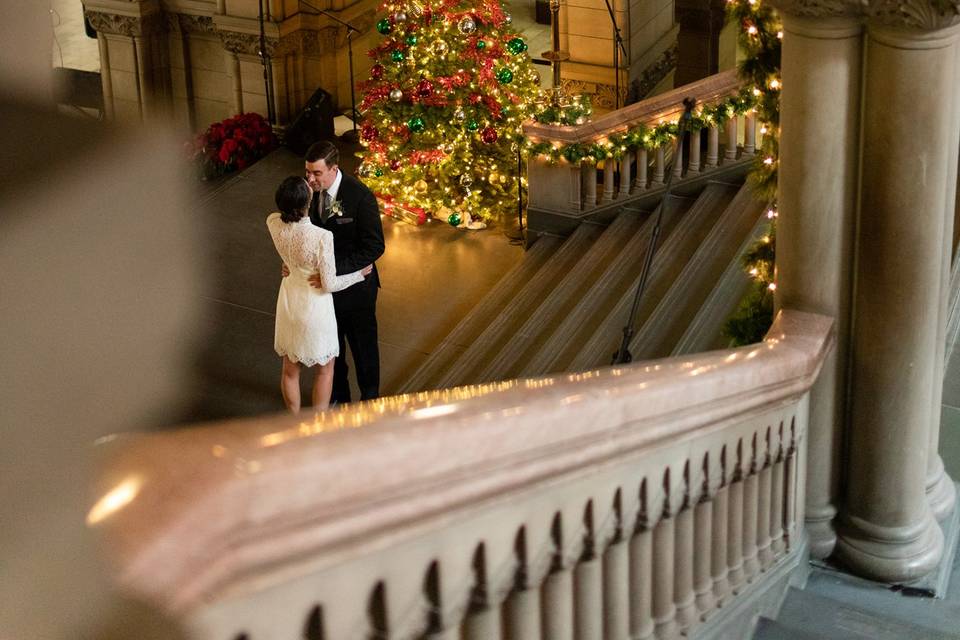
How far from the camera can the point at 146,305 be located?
0.56 m

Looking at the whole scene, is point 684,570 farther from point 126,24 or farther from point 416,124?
point 126,24

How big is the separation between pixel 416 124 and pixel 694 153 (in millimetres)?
2117

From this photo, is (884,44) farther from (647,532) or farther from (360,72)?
(360,72)

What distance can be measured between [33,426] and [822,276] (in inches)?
147

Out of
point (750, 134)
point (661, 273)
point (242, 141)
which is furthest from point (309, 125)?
point (661, 273)

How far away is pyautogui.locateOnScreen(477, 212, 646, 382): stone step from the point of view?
7684mm

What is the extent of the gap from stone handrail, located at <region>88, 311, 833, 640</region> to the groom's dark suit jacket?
3260mm

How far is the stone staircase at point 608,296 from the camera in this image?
7320 millimetres

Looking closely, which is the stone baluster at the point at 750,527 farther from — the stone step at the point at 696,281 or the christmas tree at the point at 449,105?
the christmas tree at the point at 449,105

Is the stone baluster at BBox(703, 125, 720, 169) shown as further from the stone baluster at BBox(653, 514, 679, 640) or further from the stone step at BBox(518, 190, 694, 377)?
the stone baluster at BBox(653, 514, 679, 640)

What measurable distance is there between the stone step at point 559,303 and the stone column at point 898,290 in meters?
3.31

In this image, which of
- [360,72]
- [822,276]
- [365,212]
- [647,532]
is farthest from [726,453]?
[360,72]

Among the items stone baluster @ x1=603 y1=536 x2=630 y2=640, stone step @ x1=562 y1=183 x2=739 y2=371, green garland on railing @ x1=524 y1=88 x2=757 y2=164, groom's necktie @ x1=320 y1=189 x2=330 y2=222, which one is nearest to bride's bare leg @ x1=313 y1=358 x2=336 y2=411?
groom's necktie @ x1=320 y1=189 x2=330 y2=222

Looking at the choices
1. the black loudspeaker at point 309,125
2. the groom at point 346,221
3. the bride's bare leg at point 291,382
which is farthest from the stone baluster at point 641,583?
the black loudspeaker at point 309,125
